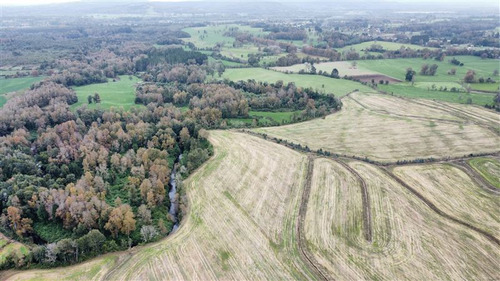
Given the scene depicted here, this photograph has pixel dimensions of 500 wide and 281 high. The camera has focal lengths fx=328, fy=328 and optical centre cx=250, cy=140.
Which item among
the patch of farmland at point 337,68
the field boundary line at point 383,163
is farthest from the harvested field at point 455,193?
the patch of farmland at point 337,68

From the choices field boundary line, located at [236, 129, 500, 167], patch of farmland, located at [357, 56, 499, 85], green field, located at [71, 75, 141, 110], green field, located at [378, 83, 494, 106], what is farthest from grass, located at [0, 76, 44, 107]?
patch of farmland, located at [357, 56, 499, 85]

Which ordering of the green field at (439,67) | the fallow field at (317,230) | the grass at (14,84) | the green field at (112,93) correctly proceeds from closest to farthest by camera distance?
the fallow field at (317,230)
the green field at (112,93)
the grass at (14,84)
the green field at (439,67)

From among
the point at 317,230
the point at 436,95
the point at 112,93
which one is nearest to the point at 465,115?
the point at 436,95

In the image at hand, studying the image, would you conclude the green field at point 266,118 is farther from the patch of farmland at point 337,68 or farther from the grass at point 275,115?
the patch of farmland at point 337,68

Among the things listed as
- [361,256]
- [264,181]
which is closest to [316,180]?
[264,181]

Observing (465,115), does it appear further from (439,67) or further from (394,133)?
(439,67)

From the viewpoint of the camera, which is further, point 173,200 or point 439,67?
point 439,67

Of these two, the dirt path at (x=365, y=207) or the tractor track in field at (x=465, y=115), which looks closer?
the dirt path at (x=365, y=207)
